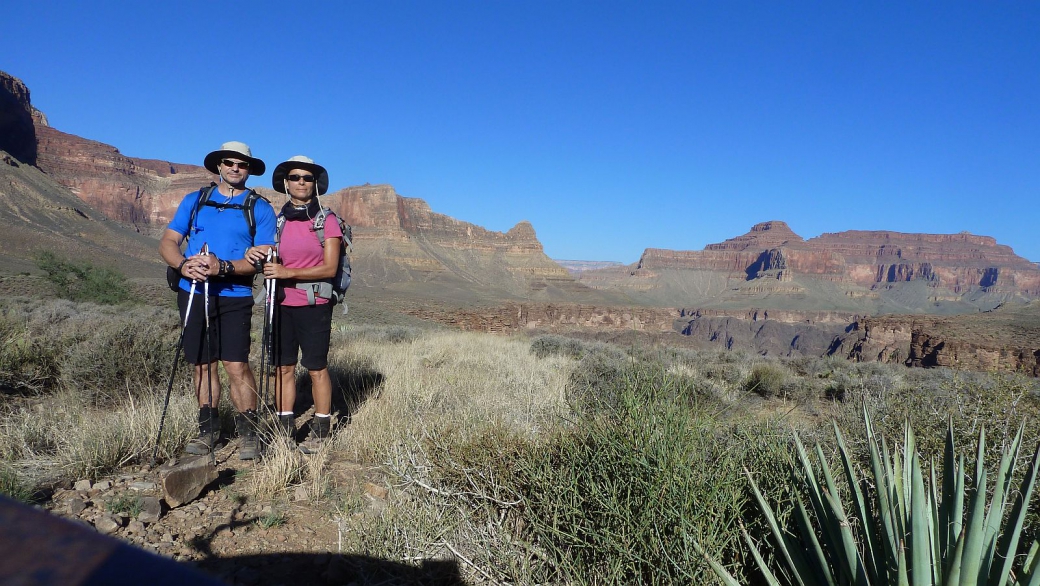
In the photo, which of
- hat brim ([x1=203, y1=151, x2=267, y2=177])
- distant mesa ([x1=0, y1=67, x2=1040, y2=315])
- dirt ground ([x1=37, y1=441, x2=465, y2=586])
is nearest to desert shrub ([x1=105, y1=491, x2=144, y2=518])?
dirt ground ([x1=37, y1=441, x2=465, y2=586])

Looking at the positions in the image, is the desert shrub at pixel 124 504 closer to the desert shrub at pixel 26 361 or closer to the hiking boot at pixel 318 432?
the hiking boot at pixel 318 432

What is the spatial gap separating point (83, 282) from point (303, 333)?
1694 centimetres

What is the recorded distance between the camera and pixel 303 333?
12.1 feet

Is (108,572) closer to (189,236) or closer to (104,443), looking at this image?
(104,443)

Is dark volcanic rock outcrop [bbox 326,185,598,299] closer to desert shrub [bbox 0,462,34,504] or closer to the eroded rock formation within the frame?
the eroded rock formation

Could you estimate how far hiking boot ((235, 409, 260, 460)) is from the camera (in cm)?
346

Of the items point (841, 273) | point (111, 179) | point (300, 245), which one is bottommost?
point (300, 245)

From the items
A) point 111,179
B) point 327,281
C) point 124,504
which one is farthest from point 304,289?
point 111,179

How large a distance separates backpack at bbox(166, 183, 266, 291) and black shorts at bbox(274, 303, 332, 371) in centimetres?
30

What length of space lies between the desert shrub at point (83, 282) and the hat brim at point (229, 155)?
14361mm

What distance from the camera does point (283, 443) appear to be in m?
3.21

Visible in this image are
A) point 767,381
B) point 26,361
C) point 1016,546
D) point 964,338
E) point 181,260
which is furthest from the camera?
point 964,338

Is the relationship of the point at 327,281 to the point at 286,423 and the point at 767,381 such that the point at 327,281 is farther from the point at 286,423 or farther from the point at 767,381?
the point at 767,381

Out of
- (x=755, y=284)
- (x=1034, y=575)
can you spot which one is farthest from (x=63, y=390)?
(x=755, y=284)
